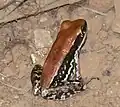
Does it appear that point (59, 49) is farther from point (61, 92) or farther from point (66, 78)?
point (61, 92)

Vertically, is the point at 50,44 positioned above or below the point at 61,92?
above

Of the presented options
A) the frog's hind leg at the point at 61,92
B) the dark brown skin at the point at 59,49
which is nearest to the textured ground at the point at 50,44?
the frog's hind leg at the point at 61,92

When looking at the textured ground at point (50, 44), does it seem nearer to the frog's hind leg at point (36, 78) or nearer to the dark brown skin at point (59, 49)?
the frog's hind leg at point (36, 78)

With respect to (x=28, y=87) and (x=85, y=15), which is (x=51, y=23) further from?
(x=28, y=87)

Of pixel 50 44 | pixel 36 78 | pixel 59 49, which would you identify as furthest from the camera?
pixel 50 44

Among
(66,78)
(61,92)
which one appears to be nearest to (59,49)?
(66,78)

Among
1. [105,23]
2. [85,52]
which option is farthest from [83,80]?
[105,23]

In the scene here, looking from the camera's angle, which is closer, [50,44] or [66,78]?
[66,78]

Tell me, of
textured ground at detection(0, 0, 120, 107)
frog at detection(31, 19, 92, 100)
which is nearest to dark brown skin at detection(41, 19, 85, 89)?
frog at detection(31, 19, 92, 100)

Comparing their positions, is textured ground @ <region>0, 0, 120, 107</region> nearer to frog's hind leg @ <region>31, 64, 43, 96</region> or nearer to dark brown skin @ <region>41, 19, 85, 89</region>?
frog's hind leg @ <region>31, 64, 43, 96</region>
